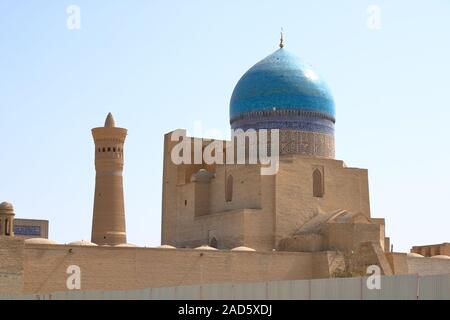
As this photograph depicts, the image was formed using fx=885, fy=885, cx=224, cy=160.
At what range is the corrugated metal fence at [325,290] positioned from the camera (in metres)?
11.8

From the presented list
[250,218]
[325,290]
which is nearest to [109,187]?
[250,218]

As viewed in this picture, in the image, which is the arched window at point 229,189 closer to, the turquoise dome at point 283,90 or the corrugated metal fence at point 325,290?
the turquoise dome at point 283,90

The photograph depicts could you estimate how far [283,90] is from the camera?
3250 centimetres

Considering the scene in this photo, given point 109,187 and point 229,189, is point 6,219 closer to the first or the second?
point 109,187

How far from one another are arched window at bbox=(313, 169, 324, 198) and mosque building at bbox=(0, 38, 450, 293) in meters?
0.04

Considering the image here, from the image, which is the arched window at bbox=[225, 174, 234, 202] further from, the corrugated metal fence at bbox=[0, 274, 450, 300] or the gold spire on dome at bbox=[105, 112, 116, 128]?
the corrugated metal fence at bbox=[0, 274, 450, 300]

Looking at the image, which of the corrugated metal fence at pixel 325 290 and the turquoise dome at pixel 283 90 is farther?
the turquoise dome at pixel 283 90

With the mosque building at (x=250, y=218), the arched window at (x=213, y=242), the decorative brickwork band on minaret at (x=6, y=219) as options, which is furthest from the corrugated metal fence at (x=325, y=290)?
the arched window at (x=213, y=242)

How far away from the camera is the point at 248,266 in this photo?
27.3 meters

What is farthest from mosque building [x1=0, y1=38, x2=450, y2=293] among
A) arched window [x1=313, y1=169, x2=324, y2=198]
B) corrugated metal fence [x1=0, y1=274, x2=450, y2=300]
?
corrugated metal fence [x1=0, y1=274, x2=450, y2=300]

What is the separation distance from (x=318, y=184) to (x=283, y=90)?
3.81 meters

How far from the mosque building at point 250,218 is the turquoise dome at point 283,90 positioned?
0.04 meters

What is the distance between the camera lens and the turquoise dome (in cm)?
3250

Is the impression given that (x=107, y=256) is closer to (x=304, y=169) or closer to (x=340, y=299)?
(x=304, y=169)
